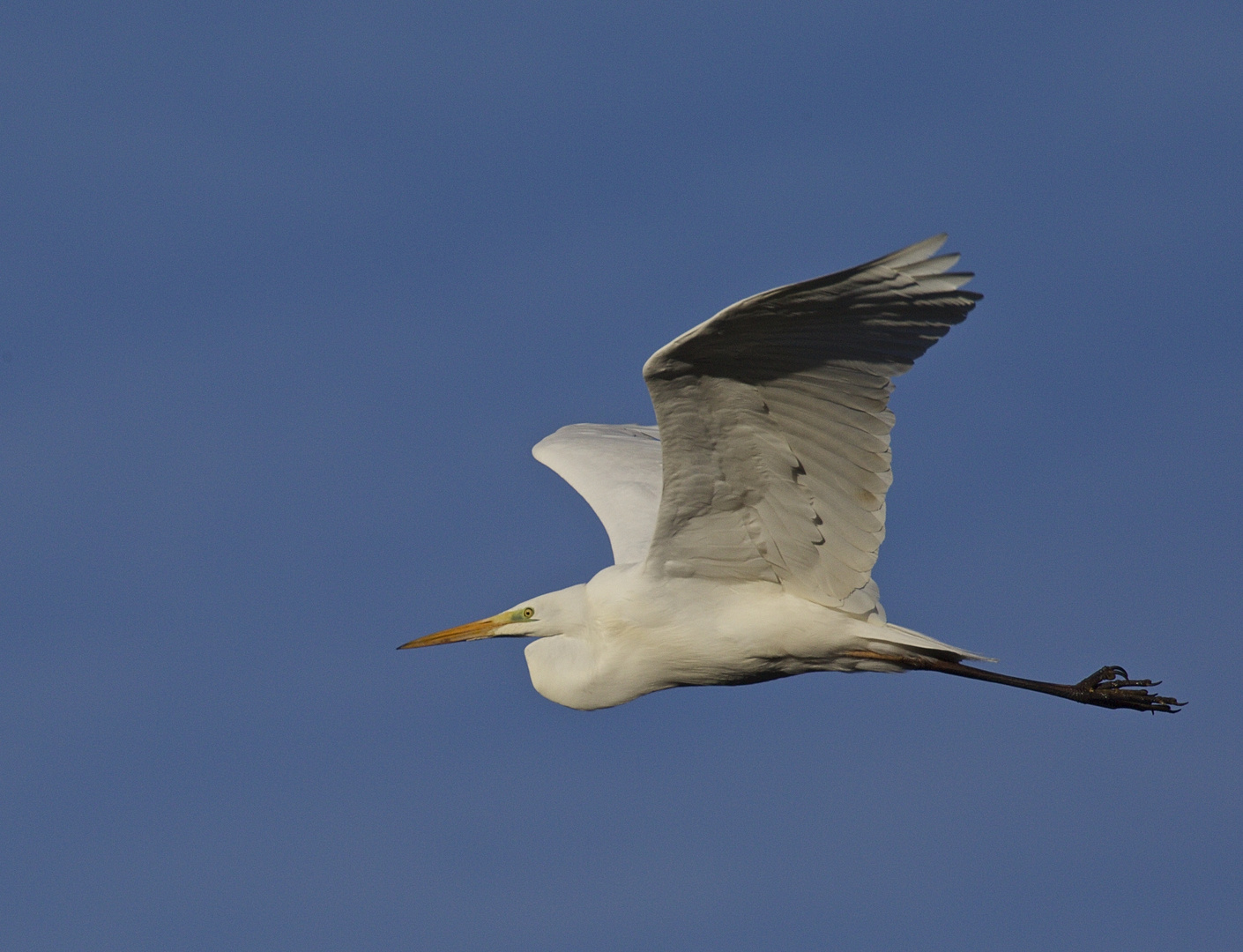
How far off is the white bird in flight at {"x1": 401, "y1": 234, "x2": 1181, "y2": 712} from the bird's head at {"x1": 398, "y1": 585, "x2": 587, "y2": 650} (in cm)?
1

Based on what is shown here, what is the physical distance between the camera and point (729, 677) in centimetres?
881

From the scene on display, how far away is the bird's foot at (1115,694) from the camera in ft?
29.8

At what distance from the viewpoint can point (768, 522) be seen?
8.05 meters

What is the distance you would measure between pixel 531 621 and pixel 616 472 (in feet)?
5.99

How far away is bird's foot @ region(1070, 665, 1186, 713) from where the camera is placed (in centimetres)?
907

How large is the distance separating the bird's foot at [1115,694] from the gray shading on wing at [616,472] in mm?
2973

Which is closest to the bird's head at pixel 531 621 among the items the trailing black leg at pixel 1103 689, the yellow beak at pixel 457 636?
the yellow beak at pixel 457 636

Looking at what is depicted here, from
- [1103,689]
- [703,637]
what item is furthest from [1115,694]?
[703,637]

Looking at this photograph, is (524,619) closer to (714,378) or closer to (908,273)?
(714,378)

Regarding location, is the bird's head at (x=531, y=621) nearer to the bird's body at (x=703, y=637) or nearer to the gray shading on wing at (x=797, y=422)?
the bird's body at (x=703, y=637)

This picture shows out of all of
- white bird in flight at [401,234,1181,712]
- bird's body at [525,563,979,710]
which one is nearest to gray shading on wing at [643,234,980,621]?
white bird in flight at [401,234,1181,712]

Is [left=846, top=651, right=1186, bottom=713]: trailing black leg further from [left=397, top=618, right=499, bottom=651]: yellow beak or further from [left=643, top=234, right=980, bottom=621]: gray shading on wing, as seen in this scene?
[left=397, top=618, right=499, bottom=651]: yellow beak

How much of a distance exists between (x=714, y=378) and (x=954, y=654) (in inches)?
101

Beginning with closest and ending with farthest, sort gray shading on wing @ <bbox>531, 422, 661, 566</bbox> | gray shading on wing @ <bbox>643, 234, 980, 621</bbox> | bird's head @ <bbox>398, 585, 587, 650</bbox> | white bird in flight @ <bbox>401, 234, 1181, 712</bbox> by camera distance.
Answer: gray shading on wing @ <bbox>643, 234, 980, 621</bbox> → white bird in flight @ <bbox>401, 234, 1181, 712</bbox> → bird's head @ <bbox>398, 585, 587, 650</bbox> → gray shading on wing @ <bbox>531, 422, 661, 566</bbox>
